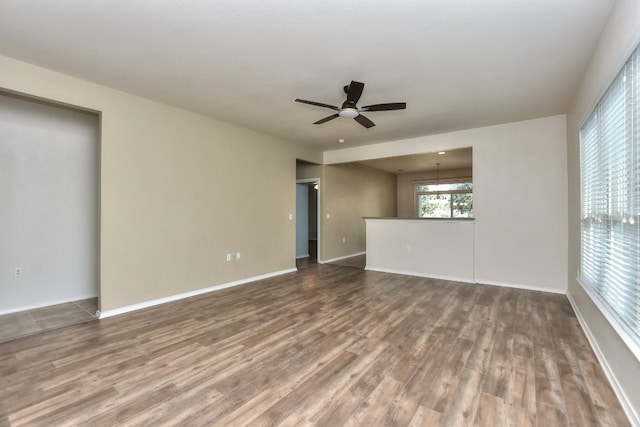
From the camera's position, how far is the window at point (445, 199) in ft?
29.8

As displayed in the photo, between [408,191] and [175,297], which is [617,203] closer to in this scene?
[175,297]

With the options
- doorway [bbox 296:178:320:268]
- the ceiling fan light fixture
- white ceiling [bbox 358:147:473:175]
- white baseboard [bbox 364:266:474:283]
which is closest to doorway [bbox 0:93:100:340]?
the ceiling fan light fixture

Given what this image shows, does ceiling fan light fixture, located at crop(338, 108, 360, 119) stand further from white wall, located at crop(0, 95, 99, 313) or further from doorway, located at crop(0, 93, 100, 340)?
white wall, located at crop(0, 95, 99, 313)

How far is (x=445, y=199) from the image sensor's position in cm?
954

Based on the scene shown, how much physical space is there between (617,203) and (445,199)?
301 inches

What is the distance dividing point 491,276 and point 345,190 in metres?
3.85

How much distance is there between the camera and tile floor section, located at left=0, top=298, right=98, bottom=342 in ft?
9.73

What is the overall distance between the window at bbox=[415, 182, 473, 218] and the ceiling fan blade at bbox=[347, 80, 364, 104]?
7126 millimetres

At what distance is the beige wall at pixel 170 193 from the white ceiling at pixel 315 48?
0.27 m

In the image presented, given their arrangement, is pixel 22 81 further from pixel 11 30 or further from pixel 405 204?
pixel 405 204

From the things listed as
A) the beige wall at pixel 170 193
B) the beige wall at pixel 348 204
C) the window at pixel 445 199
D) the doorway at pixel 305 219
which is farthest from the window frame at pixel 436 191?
the beige wall at pixel 170 193

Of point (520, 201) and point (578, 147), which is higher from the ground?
point (578, 147)

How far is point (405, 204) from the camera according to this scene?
1029cm

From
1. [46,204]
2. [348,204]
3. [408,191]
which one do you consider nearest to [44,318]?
[46,204]
